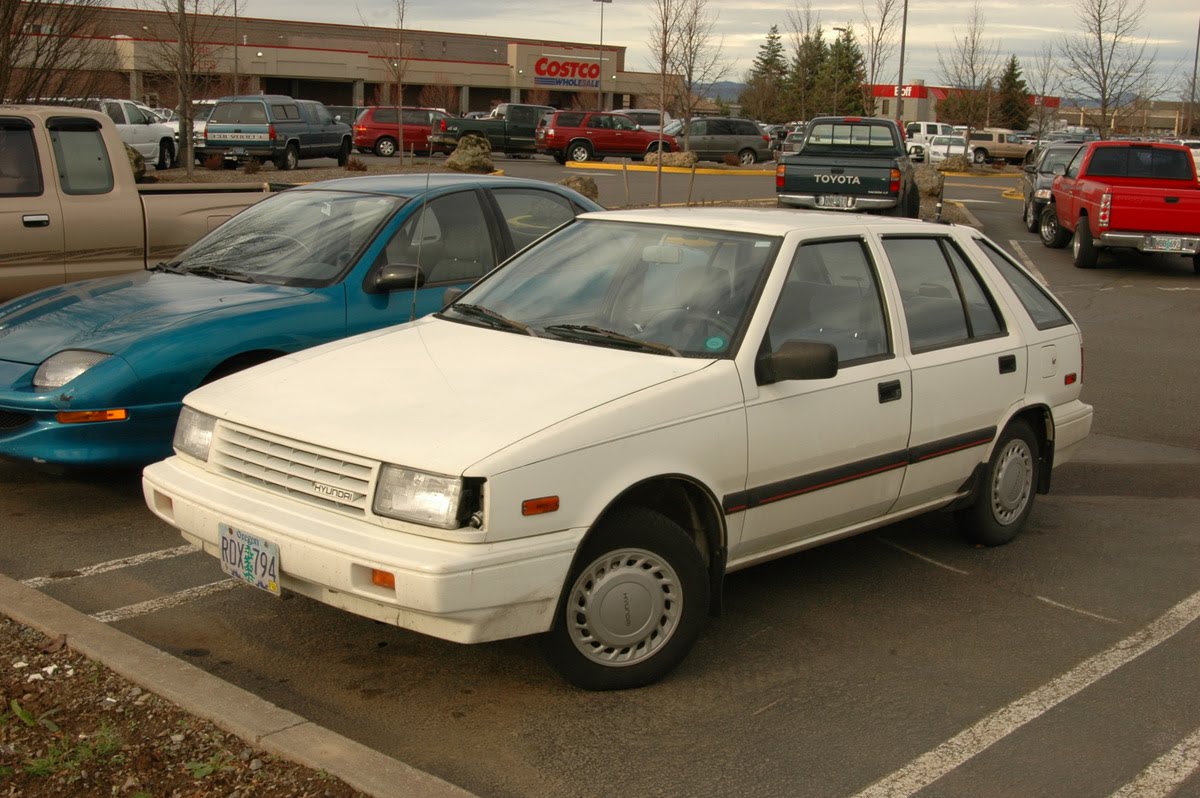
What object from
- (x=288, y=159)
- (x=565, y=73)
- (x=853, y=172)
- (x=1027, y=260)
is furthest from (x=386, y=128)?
(x=565, y=73)

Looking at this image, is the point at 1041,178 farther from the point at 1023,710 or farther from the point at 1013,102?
the point at 1013,102

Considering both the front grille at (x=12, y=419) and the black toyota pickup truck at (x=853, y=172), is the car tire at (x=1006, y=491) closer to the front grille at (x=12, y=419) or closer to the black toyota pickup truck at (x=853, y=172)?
the front grille at (x=12, y=419)

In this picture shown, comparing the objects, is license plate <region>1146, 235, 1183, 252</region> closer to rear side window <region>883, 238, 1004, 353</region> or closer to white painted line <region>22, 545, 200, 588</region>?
rear side window <region>883, 238, 1004, 353</region>

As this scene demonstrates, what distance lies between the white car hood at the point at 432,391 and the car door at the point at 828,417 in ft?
1.46

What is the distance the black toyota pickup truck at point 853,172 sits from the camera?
19.3 meters

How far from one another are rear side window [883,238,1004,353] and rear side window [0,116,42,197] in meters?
5.89

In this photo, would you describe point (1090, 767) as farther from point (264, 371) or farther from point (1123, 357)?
point (1123, 357)

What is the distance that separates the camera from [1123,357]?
11742mm

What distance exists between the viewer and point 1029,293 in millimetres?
6348

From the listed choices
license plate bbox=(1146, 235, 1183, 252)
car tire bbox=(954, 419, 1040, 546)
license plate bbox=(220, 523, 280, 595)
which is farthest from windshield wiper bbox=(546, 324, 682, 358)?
license plate bbox=(1146, 235, 1183, 252)

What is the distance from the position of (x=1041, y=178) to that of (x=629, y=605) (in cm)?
2011

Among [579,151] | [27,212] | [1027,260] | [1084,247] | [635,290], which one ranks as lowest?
[1027,260]

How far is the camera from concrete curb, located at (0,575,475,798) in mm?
3508

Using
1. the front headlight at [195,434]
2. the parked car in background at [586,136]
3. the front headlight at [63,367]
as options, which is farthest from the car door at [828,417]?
the parked car in background at [586,136]
